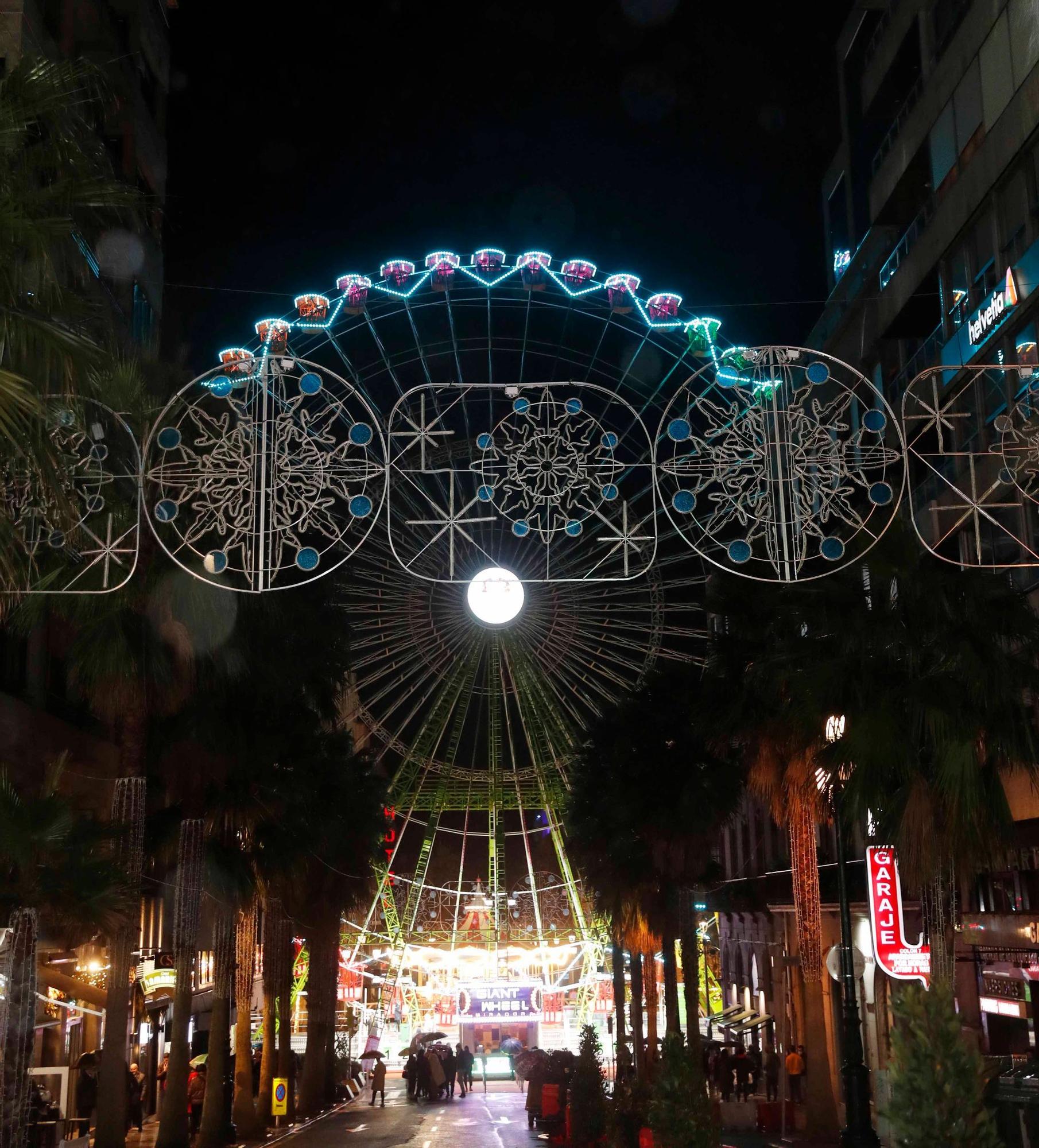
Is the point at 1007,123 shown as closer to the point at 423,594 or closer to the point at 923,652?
the point at 923,652

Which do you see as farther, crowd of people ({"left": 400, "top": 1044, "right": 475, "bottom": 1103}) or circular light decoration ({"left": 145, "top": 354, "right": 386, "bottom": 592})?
crowd of people ({"left": 400, "top": 1044, "right": 475, "bottom": 1103})

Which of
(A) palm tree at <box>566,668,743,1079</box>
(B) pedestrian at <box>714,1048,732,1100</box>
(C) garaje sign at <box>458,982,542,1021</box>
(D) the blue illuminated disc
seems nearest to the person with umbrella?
(A) palm tree at <box>566,668,743,1079</box>

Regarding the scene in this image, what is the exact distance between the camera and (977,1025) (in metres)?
35.4

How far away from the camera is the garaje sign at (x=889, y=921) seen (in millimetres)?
27875

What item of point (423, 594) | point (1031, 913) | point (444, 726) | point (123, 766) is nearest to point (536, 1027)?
point (444, 726)

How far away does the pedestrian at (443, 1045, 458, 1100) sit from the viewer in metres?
53.8

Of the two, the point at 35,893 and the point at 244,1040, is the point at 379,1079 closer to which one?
Answer: the point at 244,1040

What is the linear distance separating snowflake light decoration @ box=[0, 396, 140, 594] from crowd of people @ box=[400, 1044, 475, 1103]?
33.2 m

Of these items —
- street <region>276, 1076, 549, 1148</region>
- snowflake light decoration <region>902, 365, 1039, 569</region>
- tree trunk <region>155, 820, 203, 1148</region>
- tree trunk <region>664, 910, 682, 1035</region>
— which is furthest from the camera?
tree trunk <region>664, 910, 682, 1035</region>

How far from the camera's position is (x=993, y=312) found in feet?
103

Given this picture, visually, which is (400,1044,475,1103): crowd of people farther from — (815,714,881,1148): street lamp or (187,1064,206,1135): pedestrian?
(815,714,881,1148): street lamp

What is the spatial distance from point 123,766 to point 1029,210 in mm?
20956

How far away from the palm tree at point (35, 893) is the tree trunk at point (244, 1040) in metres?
12.2

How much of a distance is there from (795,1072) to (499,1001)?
35798mm
